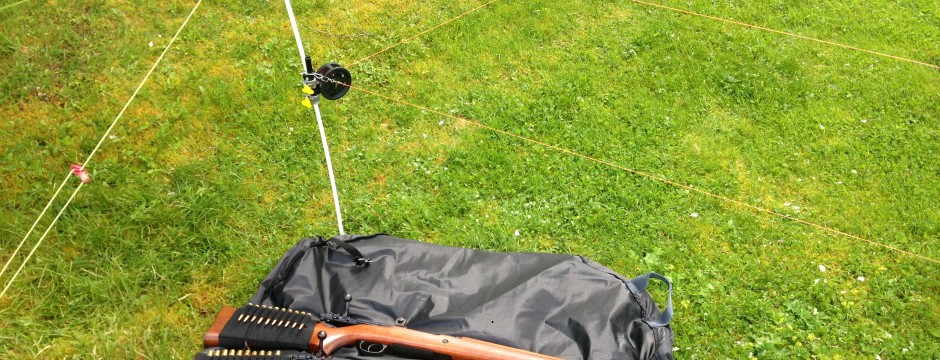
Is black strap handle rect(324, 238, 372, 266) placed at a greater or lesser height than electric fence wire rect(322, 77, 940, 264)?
greater

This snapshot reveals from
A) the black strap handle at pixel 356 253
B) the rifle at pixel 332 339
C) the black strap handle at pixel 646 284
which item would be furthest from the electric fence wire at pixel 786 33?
the rifle at pixel 332 339

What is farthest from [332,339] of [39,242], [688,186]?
[688,186]

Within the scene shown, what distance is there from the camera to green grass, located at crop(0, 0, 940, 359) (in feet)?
10.1

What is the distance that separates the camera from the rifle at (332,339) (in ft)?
7.57

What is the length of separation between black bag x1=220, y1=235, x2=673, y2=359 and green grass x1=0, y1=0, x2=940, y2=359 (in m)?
0.55

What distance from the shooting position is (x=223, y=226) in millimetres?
3346

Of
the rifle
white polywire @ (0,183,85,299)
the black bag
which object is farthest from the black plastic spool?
white polywire @ (0,183,85,299)

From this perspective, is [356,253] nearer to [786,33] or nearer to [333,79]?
[333,79]

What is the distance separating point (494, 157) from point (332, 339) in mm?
1778

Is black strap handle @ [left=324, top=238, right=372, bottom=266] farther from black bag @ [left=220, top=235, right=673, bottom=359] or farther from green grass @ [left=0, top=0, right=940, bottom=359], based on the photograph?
green grass @ [left=0, top=0, right=940, bottom=359]

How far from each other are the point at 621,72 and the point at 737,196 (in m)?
1.29

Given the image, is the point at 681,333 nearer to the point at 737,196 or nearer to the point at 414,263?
the point at 737,196

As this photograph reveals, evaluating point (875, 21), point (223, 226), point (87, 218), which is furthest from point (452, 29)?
point (875, 21)

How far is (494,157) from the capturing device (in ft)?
12.4
